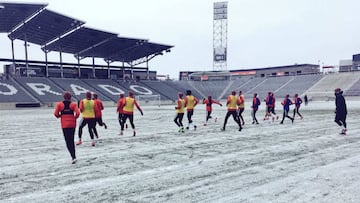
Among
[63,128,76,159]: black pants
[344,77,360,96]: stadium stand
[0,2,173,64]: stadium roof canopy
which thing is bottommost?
[63,128,76,159]: black pants

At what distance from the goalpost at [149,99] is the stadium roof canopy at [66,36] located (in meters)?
11.4

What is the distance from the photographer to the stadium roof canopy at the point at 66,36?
41.5 metres

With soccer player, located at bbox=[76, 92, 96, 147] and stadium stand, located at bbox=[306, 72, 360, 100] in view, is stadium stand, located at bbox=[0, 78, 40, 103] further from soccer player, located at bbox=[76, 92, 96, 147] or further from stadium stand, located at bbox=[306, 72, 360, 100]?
stadium stand, located at bbox=[306, 72, 360, 100]

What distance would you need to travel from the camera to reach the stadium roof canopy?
4153cm

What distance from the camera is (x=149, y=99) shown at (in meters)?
56.8

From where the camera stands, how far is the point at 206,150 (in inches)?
346

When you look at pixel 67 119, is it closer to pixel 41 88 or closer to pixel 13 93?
pixel 13 93

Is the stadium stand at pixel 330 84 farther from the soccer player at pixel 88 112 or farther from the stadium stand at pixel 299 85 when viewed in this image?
the soccer player at pixel 88 112

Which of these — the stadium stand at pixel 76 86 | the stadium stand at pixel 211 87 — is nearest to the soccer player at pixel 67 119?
the stadium stand at pixel 76 86

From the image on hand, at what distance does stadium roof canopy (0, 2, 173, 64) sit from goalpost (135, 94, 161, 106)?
11.4 m

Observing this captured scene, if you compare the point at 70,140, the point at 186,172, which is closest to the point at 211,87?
the point at 70,140

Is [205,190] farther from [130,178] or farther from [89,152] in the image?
[89,152]

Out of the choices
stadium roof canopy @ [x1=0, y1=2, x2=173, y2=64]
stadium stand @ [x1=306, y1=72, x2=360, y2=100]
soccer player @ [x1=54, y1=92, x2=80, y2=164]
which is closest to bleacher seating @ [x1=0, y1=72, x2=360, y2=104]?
stadium stand @ [x1=306, y1=72, x2=360, y2=100]

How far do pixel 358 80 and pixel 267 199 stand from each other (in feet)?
210
